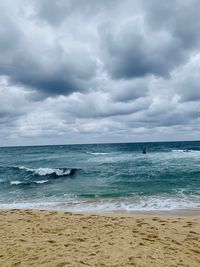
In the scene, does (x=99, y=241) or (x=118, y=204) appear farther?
(x=118, y=204)

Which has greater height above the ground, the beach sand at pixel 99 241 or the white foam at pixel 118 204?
the beach sand at pixel 99 241

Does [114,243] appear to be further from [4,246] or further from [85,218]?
[85,218]

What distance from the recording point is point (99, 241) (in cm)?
589

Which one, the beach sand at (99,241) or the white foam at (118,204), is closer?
the beach sand at (99,241)

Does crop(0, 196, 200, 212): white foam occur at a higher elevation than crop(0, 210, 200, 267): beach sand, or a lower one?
lower

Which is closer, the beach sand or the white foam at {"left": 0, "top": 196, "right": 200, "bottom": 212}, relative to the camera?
the beach sand

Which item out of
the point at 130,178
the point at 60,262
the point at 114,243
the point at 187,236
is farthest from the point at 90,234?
the point at 130,178

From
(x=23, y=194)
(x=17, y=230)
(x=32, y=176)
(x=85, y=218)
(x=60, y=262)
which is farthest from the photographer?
(x=32, y=176)

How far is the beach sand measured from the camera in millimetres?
4703

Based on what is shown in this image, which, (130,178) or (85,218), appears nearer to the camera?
(85,218)

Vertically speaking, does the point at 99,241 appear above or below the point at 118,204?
above

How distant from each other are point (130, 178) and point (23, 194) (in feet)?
28.4

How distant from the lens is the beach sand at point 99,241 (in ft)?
15.4

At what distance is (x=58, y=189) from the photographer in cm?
1705
